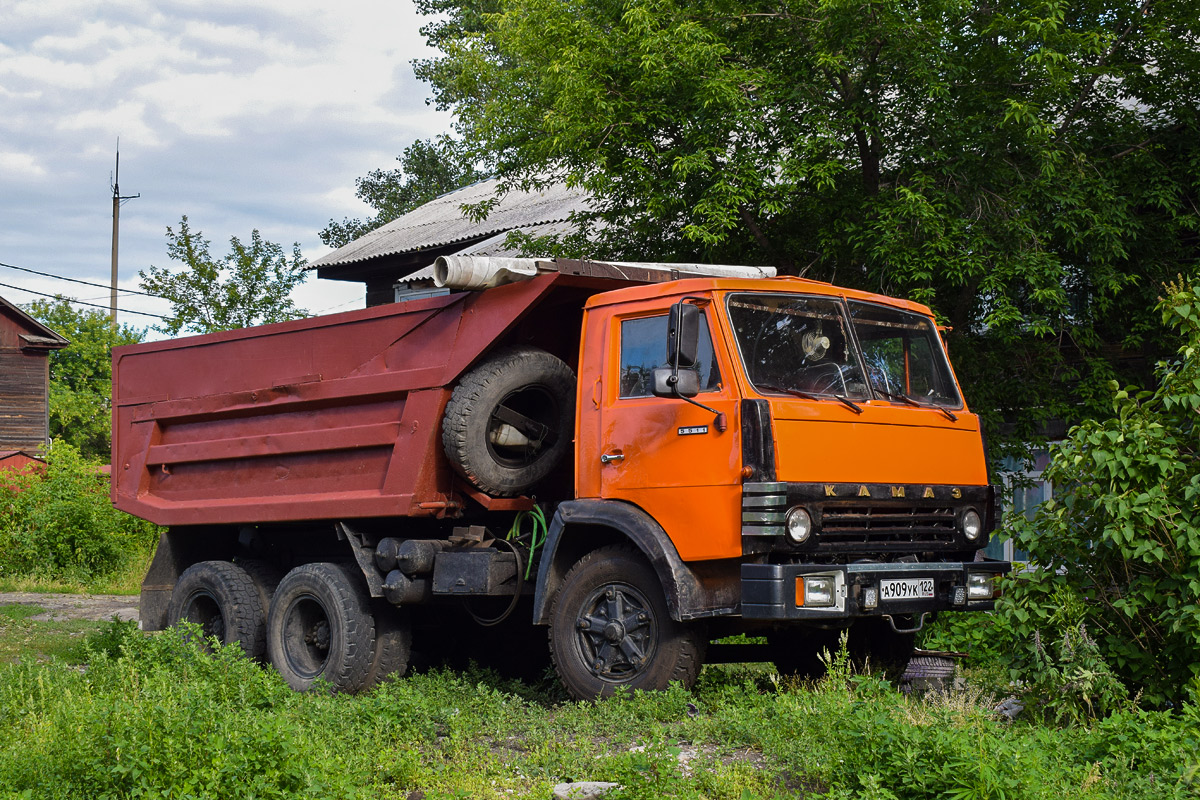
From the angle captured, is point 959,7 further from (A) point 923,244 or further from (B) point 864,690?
(B) point 864,690

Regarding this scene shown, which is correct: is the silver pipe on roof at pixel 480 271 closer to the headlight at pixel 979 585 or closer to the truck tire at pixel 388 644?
the truck tire at pixel 388 644

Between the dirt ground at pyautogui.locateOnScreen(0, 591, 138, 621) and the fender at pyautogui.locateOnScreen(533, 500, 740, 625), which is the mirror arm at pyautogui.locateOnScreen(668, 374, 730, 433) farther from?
the dirt ground at pyautogui.locateOnScreen(0, 591, 138, 621)

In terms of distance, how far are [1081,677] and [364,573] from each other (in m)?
4.67

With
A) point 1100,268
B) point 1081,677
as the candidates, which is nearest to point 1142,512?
point 1081,677

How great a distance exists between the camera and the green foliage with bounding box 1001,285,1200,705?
6133 millimetres

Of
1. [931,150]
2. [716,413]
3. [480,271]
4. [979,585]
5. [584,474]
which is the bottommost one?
[979,585]

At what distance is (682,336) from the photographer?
6.62 meters

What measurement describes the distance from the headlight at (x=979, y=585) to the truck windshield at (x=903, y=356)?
3.48 feet

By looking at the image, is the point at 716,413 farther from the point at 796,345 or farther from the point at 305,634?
the point at 305,634

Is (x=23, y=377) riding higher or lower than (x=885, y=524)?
higher

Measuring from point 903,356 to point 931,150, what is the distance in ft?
13.5

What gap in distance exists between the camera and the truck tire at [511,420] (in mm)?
7703

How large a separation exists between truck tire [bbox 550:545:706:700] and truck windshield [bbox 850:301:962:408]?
1.80 metres

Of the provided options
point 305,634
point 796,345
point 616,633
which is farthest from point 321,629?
point 796,345
